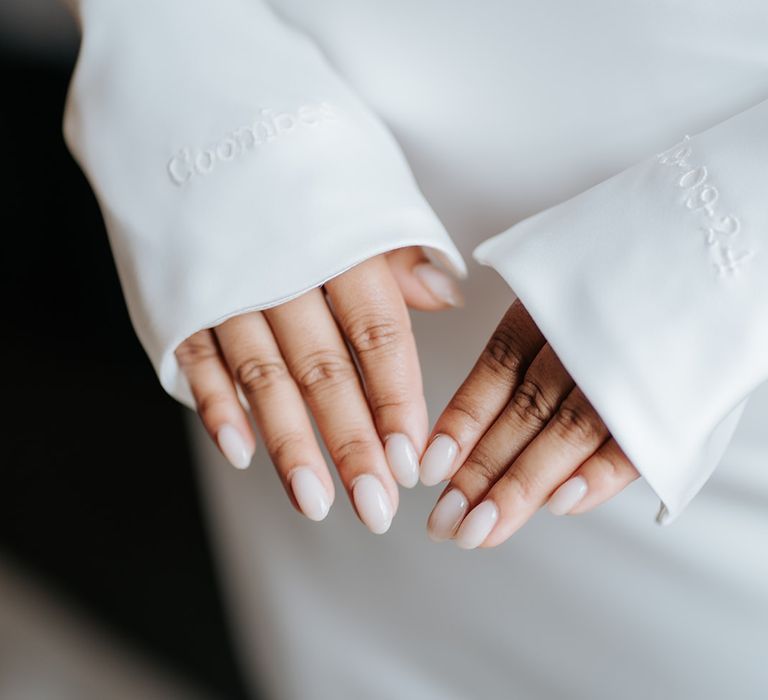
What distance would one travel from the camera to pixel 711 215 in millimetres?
418

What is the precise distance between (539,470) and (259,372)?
17 centimetres

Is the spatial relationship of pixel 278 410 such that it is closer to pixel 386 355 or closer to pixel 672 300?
pixel 386 355

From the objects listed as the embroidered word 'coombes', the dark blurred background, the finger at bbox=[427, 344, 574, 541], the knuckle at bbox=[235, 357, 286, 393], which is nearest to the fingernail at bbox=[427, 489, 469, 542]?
the finger at bbox=[427, 344, 574, 541]

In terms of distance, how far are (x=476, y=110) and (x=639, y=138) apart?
0.10m

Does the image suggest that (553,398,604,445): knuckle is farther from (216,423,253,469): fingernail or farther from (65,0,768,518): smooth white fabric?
(216,423,253,469): fingernail

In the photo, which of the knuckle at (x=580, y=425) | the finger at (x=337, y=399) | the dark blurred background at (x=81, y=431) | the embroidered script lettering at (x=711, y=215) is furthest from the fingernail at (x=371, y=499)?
the dark blurred background at (x=81, y=431)

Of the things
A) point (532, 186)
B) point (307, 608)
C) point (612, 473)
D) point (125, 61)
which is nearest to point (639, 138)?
point (532, 186)

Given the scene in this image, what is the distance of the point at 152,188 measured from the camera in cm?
53

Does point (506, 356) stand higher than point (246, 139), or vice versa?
point (246, 139)

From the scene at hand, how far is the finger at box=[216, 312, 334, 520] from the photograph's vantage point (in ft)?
1.62

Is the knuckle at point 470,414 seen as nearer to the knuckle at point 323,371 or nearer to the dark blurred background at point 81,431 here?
the knuckle at point 323,371

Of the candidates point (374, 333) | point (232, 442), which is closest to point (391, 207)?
point (374, 333)

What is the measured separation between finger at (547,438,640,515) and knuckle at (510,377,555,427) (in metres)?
0.03

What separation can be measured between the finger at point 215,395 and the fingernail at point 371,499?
9 cm
